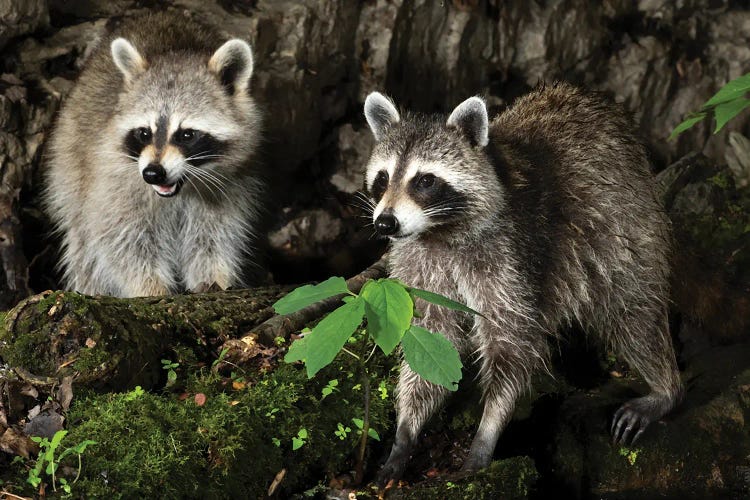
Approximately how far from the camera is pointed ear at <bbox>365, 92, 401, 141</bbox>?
3844 mm

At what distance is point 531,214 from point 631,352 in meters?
0.83

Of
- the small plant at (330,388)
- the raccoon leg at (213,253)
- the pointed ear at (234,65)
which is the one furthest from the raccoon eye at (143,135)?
the small plant at (330,388)

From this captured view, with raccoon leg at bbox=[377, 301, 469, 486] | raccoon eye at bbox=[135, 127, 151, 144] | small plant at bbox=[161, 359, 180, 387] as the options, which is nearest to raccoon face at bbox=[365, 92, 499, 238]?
raccoon leg at bbox=[377, 301, 469, 486]

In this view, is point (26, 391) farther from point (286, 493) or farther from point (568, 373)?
point (568, 373)

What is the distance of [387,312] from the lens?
111 inches

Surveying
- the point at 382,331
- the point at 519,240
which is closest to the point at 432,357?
the point at 382,331

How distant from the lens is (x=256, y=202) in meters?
5.22

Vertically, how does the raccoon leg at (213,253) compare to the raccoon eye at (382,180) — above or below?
below

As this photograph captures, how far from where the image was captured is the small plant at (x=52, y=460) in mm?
2795

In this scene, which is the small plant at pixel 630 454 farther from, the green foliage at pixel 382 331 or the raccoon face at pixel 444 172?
the green foliage at pixel 382 331

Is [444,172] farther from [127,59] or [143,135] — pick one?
[127,59]

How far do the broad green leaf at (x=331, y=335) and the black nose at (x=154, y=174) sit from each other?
6.13 ft

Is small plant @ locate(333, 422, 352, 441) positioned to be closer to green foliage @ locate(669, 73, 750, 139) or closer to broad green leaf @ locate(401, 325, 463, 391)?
broad green leaf @ locate(401, 325, 463, 391)

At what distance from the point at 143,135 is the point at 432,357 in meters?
2.52
